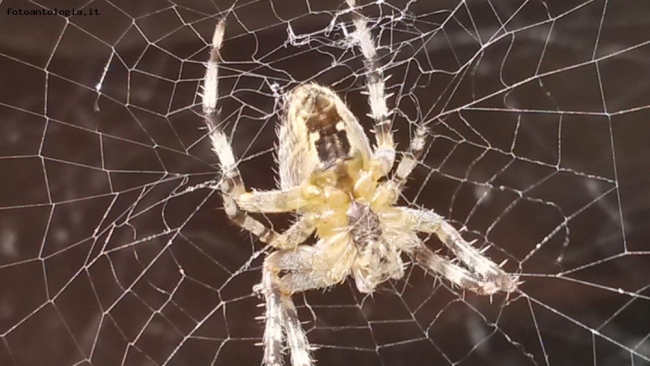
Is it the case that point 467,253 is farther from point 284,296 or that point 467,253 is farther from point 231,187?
point 231,187

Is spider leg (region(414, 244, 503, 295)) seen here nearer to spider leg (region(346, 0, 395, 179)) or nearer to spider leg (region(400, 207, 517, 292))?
spider leg (region(400, 207, 517, 292))

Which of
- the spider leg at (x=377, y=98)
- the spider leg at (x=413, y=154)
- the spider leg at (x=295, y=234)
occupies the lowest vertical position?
the spider leg at (x=295, y=234)

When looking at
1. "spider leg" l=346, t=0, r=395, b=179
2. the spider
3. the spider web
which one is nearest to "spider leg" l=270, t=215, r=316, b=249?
the spider

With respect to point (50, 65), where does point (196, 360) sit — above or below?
below

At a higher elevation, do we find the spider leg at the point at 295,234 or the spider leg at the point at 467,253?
the spider leg at the point at 295,234

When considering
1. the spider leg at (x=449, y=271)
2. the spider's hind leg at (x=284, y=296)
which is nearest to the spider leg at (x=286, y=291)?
the spider's hind leg at (x=284, y=296)

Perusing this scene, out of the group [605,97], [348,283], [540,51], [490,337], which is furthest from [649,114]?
[348,283]

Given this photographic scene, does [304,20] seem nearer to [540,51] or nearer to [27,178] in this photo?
[540,51]

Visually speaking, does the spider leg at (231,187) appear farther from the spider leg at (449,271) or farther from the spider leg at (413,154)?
the spider leg at (449,271)
